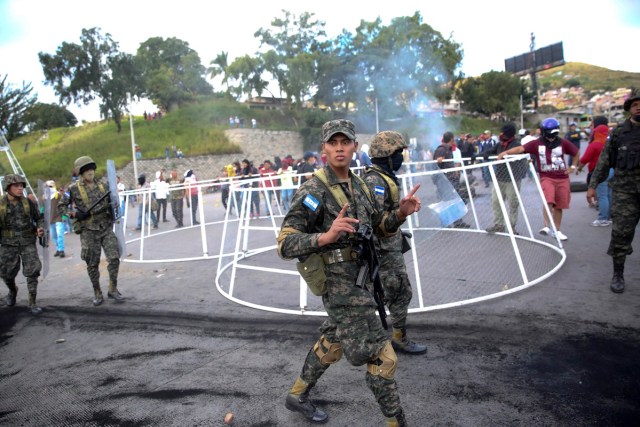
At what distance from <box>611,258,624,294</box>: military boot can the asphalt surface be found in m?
0.10

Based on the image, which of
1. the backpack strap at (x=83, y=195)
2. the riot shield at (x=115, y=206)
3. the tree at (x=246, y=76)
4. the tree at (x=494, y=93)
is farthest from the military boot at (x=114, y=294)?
the tree at (x=494, y=93)

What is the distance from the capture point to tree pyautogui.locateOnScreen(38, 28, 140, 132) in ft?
123

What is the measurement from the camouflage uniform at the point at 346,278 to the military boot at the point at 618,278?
11.4ft

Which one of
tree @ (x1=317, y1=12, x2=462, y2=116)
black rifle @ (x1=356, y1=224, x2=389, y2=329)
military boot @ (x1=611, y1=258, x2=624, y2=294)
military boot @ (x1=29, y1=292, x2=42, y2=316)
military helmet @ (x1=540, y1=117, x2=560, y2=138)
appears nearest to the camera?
black rifle @ (x1=356, y1=224, x2=389, y2=329)

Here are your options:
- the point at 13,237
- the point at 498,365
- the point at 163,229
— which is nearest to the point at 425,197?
the point at 498,365

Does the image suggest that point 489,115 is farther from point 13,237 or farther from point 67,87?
point 13,237

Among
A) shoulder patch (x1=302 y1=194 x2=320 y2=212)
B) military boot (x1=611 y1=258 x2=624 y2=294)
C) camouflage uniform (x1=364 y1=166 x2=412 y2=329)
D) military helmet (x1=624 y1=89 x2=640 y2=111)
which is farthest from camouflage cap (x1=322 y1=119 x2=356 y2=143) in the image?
military boot (x1=611 y1=258 x2=624 y2=294)

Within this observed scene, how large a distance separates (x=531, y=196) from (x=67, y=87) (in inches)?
1683

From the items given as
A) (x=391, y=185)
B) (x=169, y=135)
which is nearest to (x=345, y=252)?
(x=391, y=185)

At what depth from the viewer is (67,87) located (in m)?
38.6

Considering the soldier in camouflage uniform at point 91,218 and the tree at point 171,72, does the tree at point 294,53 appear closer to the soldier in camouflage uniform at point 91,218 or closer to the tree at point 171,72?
the tree at point 171,72

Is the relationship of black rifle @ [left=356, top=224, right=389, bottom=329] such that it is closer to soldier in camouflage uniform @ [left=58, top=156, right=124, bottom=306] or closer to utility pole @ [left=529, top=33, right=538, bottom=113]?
soldier in camouflage uniform @ [left=58, top=156, right=124, bottom=306]

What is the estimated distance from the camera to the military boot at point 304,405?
9.31 feet

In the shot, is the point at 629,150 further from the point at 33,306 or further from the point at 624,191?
the point at 33,306
